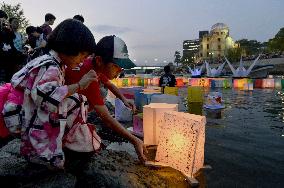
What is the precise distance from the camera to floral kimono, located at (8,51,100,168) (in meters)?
2.42

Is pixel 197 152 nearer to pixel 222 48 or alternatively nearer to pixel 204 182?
pixel 204 182

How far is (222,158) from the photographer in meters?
4.44

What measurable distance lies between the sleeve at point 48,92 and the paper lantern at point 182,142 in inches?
56.8

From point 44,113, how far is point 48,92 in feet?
0.58

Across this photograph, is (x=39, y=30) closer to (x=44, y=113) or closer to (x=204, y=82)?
(x=44, y=113)

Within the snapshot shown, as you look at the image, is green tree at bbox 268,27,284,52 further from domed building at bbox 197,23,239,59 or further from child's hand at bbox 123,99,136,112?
child's hand at bbox 123,99,136,112

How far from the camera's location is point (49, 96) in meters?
2.41

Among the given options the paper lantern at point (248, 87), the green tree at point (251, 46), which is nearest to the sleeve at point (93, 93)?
the paper lantern at point (248, 87)

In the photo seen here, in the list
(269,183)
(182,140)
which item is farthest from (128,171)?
(269,183)

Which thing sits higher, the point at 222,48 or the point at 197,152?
the point at 222,48

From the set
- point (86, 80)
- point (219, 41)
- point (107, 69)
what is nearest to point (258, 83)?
point (107, 69)

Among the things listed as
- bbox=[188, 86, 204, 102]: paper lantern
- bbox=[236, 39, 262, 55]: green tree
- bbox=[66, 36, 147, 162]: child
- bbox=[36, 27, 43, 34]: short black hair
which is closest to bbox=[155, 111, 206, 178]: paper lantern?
bbox=[66, 36, 147, 162]: child

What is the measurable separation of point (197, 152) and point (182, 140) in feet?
0.65

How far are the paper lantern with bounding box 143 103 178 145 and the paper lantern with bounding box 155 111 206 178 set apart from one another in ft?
1.79
